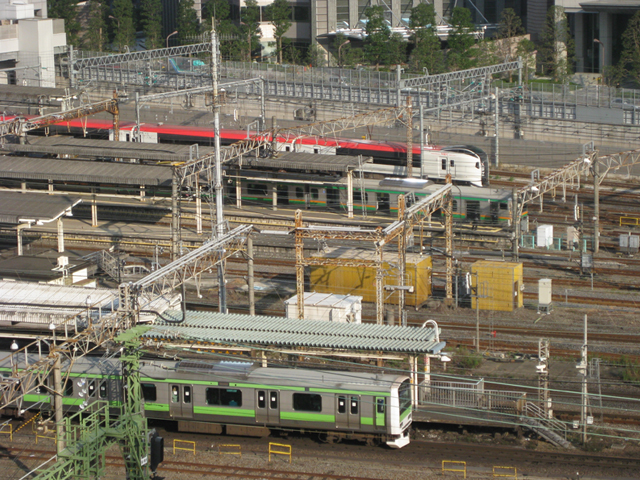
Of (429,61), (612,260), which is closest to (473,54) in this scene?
(429,61)

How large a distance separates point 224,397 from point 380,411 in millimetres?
3154

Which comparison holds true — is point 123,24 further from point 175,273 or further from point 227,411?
point 227,411

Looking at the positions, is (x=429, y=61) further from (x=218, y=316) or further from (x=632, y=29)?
(x=218, y=316)

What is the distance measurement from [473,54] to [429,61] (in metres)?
2.86

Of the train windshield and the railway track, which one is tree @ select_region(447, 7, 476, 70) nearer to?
the train windshield

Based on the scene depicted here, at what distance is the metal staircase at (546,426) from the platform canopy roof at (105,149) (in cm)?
2071

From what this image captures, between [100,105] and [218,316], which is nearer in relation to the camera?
[218,316]

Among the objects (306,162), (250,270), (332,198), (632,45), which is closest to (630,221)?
(332,198)

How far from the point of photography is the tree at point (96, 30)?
68.3 meters

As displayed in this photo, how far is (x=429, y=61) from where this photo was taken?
57.3 metres

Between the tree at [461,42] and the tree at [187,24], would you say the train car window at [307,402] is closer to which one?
the tree at [461,42]

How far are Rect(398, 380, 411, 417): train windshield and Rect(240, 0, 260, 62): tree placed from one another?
48.4m

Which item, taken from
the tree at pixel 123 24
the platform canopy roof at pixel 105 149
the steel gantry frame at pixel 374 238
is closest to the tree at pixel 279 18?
the tree at pixel 123 24

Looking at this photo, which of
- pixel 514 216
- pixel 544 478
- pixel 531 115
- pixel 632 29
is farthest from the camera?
pixel 632 29
